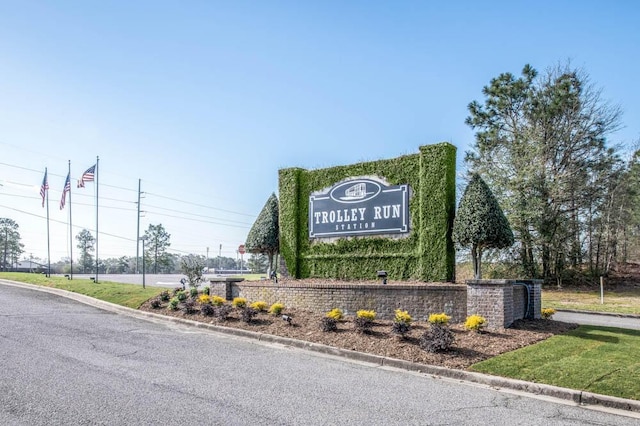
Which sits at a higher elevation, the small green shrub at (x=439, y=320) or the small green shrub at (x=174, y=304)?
the small green shrub at (x=439, y=320)

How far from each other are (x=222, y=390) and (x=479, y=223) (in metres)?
7.47

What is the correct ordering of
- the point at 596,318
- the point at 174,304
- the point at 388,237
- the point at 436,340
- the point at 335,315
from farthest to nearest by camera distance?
the point at 596,318, the point at 174,304, the point at 388,237, the point at 335,315, the point at 436,340

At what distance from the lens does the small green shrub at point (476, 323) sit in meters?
9.66

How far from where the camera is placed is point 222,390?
6.26 metres

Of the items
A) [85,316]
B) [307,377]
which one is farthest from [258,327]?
[85,316]

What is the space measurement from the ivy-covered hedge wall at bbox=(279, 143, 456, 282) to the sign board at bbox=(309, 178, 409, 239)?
0.64 feet

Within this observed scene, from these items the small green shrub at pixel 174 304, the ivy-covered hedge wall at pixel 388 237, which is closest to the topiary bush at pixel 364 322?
the ivy-covered hedge wall at pixel 388 237

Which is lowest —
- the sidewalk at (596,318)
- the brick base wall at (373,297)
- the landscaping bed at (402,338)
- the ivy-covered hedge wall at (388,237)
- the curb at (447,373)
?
the sidewalk at (596,318)

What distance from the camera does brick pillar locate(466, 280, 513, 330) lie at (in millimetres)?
10109

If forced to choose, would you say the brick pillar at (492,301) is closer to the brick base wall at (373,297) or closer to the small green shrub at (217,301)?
the brick base wall at (373,297)

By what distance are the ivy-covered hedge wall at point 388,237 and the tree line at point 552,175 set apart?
49.3 feet

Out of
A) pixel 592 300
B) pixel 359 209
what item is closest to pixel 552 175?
pixel 592 300

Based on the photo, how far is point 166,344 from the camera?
956 centimetres

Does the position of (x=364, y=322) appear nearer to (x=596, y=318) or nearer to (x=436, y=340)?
(x=436, y=340)
